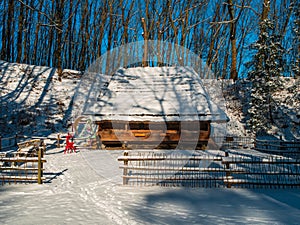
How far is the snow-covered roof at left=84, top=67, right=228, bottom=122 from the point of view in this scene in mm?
14094

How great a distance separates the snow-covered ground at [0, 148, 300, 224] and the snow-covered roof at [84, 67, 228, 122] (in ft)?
19.5

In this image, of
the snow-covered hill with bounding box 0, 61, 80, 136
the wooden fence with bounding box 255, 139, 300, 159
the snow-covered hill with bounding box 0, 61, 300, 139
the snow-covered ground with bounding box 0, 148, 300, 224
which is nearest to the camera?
the snow-covered ground with bounding box 0, 148, 300, 224

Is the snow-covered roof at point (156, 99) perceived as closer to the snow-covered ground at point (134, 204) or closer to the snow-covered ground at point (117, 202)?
the snow-covered ground at point (117, 202)

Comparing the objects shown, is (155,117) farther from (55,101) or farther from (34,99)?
(34,99)

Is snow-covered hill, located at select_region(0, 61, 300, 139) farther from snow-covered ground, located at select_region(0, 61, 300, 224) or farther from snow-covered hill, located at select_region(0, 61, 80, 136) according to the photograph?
snow-covered ground, located at select_region(0, 61, 300, 224)

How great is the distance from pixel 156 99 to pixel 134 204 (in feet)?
32.6

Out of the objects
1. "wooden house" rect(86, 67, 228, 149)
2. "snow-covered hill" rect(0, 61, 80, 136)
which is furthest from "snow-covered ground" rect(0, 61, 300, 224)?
"snow-covered hill" rect(0, 61, 80, 136)

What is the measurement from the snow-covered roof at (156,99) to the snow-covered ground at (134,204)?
5931 mm

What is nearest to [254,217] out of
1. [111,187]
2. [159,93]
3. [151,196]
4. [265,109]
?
[151,196]

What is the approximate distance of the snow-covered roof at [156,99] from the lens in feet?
46.2

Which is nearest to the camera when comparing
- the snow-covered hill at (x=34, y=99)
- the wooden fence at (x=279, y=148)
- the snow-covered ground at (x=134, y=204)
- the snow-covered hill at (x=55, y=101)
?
the snow-covered ground at (x=134, y=204)

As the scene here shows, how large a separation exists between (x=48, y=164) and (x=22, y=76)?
719 inches

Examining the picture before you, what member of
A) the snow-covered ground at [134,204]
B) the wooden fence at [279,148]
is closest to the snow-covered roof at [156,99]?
the wooden fence at [279,148]

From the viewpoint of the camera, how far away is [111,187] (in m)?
7.75
